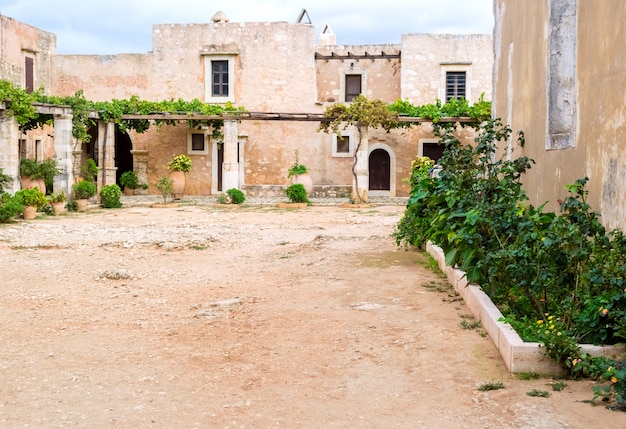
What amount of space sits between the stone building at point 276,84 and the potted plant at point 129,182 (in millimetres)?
404

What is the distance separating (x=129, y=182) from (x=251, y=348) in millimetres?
24473

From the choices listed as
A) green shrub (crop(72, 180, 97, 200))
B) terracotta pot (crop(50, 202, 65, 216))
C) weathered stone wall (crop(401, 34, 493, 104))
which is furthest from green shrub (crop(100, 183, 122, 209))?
weathered stone wall (crop(401, 34, 493, 104))

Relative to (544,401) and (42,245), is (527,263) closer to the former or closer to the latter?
(544,401)

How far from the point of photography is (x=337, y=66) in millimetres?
29734

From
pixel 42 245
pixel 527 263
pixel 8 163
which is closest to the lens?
pixel 527 263

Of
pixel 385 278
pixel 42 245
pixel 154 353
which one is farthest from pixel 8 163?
pixel 154 353

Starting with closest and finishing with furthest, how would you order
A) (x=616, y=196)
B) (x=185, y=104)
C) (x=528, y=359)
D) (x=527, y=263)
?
1. (x=528, y=359)
2. (x=527, y=263)
3. (x=616, y=196)
4. (x=185, y=104)

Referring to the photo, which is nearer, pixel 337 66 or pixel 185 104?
pixel 185 104

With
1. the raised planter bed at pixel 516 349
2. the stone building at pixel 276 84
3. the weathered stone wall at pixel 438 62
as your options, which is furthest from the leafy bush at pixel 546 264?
the weathered stone wall at pixel 438 62

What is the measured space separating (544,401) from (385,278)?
463 centimetres

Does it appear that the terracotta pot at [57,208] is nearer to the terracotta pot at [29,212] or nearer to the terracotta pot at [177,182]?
the terracotta pot at [29,212]

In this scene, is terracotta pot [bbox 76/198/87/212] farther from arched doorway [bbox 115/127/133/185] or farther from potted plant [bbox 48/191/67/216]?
arched doorway [bbox 115/127/133/185]

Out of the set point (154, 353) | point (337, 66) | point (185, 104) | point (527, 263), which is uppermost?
point (337, 66)

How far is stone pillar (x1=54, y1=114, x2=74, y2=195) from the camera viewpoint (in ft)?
71.8
